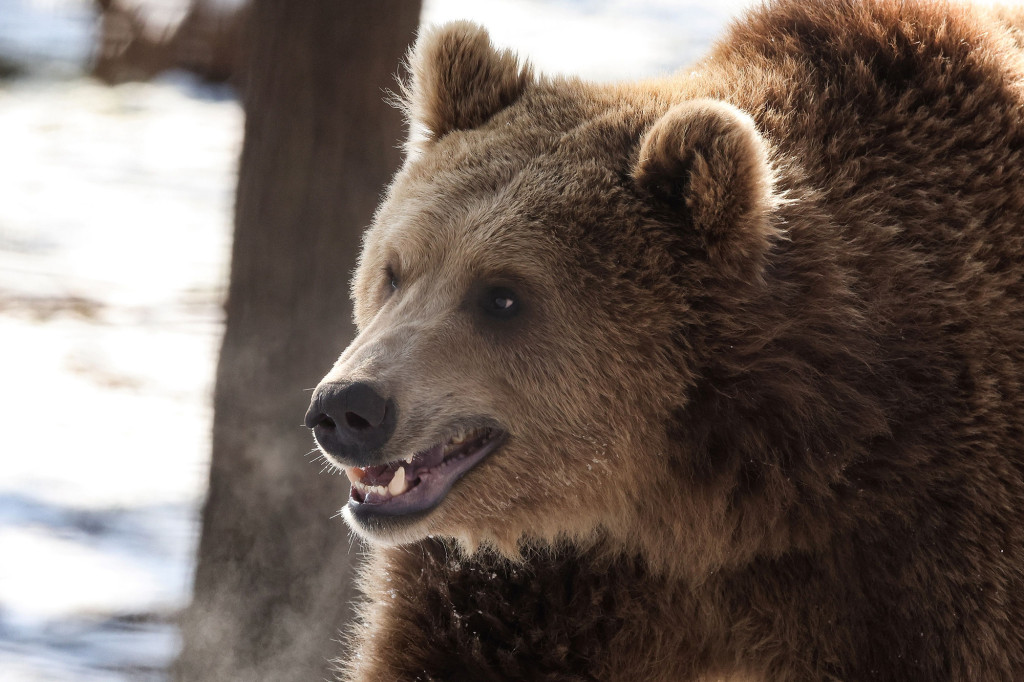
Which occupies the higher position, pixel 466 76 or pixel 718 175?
pixel 718 175

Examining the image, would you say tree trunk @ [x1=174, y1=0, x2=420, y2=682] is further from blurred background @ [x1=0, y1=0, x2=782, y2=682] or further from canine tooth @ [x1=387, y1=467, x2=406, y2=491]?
canine tooth @ [x1=387, y1=467, x2=406, y2=491]

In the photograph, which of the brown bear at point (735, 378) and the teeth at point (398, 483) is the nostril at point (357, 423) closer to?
the brown bear at point (735, 378)

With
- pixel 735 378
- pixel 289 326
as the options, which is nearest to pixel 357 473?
pixel 735 378

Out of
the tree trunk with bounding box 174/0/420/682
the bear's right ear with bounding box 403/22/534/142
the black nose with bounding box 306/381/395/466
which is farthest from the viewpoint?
the tree trunk with bounding box 174/0/420/682

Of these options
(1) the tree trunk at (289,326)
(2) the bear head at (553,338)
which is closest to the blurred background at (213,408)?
(1) the tree trunk at (289,326)

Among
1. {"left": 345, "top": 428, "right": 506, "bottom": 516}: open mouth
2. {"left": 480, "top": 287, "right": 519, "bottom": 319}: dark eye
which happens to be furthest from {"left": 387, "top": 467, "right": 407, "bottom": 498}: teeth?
{"left": 480, "top": 287, "right": 519, "bottom": 319}: dark eye

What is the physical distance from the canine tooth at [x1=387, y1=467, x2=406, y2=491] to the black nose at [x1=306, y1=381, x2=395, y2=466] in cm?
21

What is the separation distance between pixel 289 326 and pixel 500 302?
5.69 ft

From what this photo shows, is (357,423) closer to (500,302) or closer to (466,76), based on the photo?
(500,302)

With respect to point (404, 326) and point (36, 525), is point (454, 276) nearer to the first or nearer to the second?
point (404, 326)

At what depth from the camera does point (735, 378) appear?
3258 millimetres

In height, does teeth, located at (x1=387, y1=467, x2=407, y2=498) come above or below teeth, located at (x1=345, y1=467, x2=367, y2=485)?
above

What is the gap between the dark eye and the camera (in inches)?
131

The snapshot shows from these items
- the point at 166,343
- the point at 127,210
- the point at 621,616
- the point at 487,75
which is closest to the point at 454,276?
the point at 487,75
